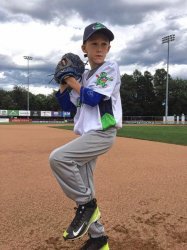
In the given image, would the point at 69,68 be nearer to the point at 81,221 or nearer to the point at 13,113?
the point at 81,221

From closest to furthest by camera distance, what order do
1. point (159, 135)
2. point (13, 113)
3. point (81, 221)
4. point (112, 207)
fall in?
point (81, 221) < point (112, 207) < point (159, 135) < point (13, 113)

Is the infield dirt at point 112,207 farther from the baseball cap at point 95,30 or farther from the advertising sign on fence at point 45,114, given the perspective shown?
the advertising sign on fence at point 45,114

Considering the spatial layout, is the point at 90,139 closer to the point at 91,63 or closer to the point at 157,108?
the point at 91,63

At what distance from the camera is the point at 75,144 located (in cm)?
309

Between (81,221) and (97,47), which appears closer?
(81,221)

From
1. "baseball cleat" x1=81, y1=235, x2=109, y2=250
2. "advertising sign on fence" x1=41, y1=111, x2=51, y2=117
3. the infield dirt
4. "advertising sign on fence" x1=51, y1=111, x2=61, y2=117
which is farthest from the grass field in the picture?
"advertising sign on fence" x1=41, y1=111, x2=51, y2=117

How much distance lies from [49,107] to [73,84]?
8523cm

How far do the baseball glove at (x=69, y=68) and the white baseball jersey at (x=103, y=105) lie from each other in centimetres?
14

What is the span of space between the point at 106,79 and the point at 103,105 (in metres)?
0.24

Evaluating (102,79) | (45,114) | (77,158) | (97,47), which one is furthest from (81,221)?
(45,114)

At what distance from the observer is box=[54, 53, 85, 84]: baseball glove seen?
10.2ft

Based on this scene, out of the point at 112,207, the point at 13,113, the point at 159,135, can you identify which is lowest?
the point at 159,135

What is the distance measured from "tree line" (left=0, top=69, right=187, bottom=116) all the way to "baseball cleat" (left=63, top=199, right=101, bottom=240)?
3179 inches

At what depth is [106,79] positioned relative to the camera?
10.2 ft
